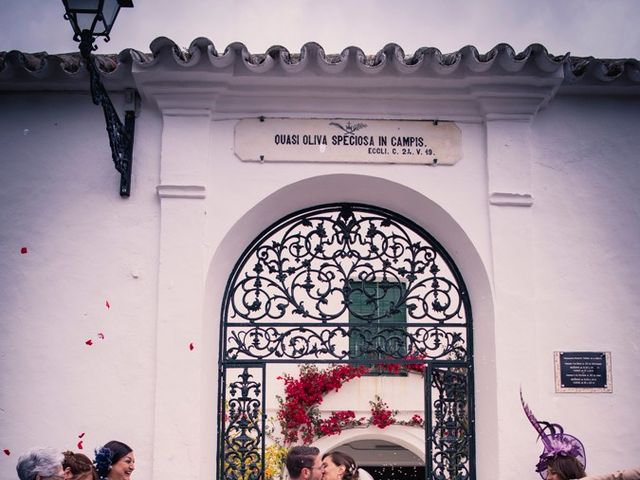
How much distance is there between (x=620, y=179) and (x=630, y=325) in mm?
1072

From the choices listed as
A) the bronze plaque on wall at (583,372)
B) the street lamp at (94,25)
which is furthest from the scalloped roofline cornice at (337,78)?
the bronze plaque on wall at (583,372)

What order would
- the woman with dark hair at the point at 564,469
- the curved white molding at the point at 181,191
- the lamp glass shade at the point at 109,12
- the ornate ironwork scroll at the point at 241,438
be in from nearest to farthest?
the woman with dark hair at the point at 564,469, the lamp glass shade at the point at 109,12, the curved white molding at the point at 181,191, the ornate ironwork scroll at the point at 241,438

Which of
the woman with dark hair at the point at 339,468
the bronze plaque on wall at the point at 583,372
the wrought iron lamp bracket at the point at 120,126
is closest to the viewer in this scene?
the woman with dark hair at the point at 339,468

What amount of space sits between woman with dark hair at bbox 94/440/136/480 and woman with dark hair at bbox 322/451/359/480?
1.20 meters

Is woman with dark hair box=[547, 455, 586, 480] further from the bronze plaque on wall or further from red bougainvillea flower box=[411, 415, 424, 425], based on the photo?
red bougainvillea flower box=[411, 415, 424, 425]

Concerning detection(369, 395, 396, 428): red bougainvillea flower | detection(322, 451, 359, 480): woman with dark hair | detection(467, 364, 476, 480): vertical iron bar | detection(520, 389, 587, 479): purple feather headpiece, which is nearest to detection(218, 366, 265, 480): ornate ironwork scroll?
detection(322, 451, 359, 480): woman with dark hair

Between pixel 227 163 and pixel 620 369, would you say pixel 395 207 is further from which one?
pixel 620 369

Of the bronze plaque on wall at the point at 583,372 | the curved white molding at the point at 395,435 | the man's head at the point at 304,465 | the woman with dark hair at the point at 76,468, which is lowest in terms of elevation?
the curved white molding at the point at 395,435

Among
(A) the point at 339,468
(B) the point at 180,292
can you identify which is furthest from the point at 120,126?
(A) the point at 339,468

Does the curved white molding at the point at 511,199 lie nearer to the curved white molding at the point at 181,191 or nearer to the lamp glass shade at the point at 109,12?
the curved white molding at the point at 181,191

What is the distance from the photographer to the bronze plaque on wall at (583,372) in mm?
5742

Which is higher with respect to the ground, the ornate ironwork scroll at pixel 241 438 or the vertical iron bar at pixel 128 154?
the vertical iron bar at pixel 128 154

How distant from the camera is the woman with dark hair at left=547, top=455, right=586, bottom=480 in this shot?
4.63 metres

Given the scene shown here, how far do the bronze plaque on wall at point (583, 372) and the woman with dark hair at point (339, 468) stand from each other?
162cm
